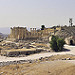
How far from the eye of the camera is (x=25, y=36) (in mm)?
60375

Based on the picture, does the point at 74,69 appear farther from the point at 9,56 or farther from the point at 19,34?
the point at 19,34

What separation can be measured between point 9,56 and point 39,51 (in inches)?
318

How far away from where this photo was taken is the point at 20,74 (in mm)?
18047

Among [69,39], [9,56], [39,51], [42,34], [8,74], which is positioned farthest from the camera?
[42,34]

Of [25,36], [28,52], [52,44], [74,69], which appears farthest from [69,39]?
[74,69]

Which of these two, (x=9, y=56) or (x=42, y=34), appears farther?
(x=42, y=34)

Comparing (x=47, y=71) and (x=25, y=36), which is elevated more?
(x=25, y=36)

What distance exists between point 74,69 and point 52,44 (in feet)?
70.1

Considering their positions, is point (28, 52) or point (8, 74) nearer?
point (8, 74)

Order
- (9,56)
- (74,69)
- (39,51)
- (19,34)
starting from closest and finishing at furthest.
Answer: (74,69), (9,56), (39,51), (19,34)

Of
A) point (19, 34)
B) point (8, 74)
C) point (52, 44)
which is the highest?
point (19, 34)

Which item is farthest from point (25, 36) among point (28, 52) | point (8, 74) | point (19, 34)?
point (8, 74)

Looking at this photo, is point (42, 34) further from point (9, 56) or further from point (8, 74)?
point (8, 74)

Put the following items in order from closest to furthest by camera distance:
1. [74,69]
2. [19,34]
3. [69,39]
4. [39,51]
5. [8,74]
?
[74,69], [8,74], [39,51], [69,39], [19,34]
